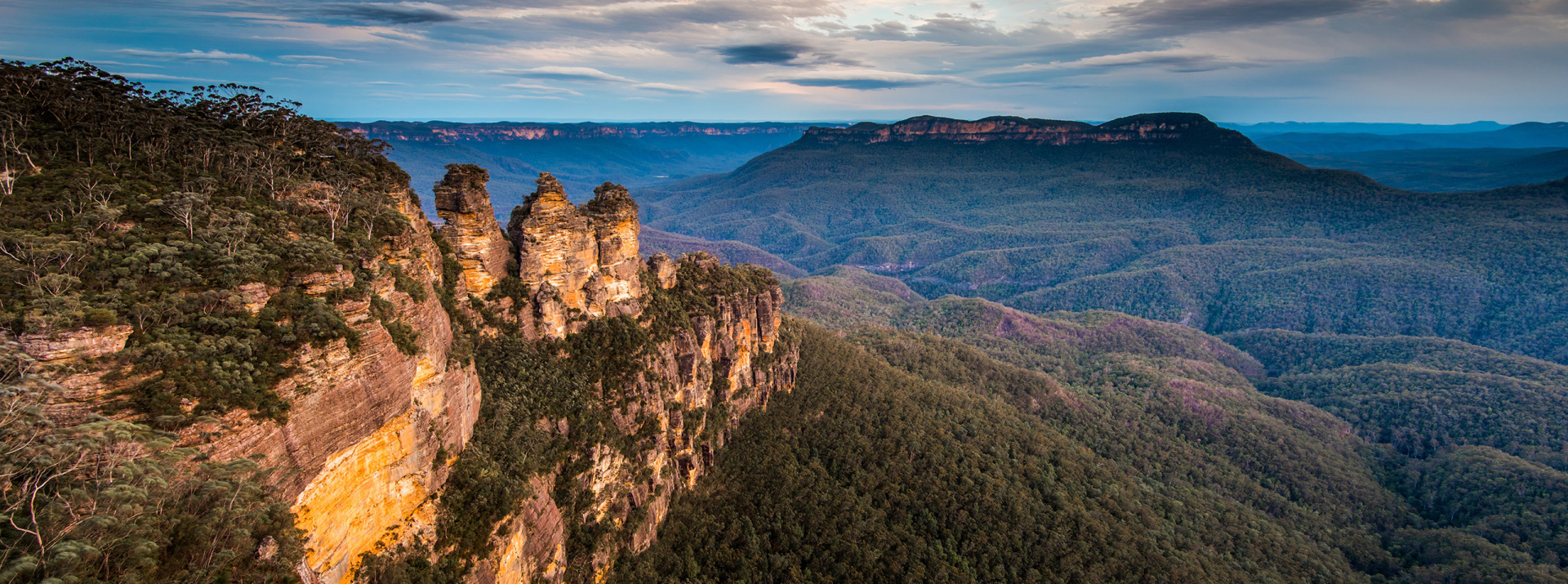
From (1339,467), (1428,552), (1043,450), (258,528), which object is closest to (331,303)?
(258,528)

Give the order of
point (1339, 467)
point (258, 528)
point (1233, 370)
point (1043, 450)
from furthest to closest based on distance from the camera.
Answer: point (1233, 370) < point (1339, 467) < point (1043, 450) < point (258, 528)

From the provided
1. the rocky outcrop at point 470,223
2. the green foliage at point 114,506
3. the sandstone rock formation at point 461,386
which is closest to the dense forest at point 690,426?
the green foliage at point 114,506

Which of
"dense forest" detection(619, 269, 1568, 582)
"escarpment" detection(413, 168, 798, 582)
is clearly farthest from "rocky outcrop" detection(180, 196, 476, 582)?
"dense forest" detection(619, 269, 1568, 582)

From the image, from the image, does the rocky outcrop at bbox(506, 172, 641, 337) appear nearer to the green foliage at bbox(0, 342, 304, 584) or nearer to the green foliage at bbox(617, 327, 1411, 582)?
the green foliage at bbox(617, 327, 1411, 582)

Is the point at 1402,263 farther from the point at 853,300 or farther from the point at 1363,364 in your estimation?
the point at 853,300

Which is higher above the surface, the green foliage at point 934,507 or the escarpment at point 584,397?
the escarpment at point 584,397

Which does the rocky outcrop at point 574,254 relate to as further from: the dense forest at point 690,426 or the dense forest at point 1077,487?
the dense forest at point 1077,487
